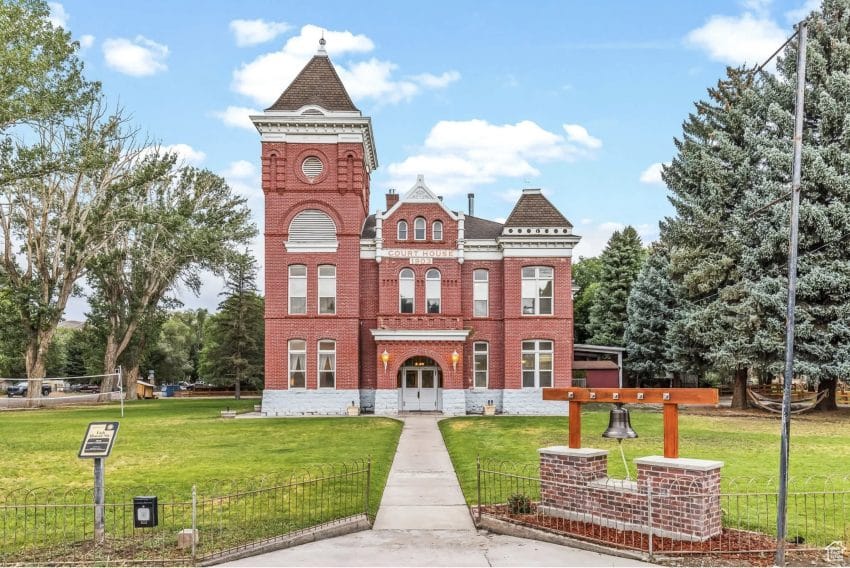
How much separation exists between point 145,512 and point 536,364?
26443mm

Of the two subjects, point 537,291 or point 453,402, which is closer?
point 453,402

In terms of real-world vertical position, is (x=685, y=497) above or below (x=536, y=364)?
below

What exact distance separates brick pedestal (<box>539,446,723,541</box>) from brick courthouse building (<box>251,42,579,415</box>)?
862 inches

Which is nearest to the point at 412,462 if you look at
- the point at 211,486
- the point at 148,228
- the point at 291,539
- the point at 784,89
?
the point at 211,486

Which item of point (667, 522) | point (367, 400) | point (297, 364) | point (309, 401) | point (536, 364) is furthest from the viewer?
point (536, 364)

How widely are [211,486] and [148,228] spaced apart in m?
34.9

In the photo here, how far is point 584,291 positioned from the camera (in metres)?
65.4

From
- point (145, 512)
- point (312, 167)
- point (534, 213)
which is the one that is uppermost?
point (312, 167)

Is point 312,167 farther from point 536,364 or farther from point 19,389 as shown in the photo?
point 19,389

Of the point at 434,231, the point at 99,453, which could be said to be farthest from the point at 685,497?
the point at 434,231

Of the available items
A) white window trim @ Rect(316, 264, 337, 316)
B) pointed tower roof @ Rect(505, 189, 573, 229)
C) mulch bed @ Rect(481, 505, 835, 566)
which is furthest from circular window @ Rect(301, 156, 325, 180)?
mulch bed @ Rect(481, 505, 835, 566)

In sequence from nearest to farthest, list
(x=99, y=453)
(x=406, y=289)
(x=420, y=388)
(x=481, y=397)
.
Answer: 1. (x=99, y=453)
2. (x=406, y=289)
3. (x=481, y=397)
4. (x=420, y=388)

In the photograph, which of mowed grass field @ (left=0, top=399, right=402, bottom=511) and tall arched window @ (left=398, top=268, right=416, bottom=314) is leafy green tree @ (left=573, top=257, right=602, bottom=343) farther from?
mowed grass field @ (left=0, top=399, right=402, bottom=511)

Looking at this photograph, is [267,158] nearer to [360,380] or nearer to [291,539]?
[360,380]
